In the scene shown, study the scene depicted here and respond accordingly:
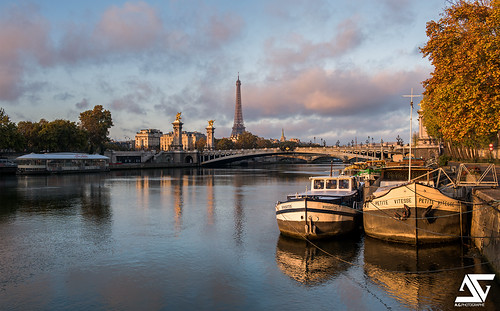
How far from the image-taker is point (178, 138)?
138 meters

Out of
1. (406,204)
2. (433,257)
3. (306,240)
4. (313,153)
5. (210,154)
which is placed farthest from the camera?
(210,154)

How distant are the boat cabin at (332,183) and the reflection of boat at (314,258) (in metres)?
5.65

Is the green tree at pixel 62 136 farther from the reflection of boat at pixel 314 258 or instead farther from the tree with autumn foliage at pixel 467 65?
the tree with autumn foliage at pixel 467 65

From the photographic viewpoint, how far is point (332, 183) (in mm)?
27938

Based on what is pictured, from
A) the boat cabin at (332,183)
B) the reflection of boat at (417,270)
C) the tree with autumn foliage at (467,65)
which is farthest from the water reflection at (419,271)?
the tree with autumn foliage at (467,65)

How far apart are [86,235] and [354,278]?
15.6m

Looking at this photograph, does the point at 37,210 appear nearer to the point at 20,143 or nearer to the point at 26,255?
the point at 26,255

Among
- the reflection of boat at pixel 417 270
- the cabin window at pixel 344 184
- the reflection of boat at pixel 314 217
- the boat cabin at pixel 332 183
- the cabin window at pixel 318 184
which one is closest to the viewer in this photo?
the reflection of boat at pixel 417 270

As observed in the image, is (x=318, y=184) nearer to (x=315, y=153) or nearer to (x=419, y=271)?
(x=419, y=271)

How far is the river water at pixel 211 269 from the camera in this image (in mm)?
13719

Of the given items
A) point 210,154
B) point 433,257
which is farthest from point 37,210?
point 210,154

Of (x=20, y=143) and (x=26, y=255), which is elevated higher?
(x=20, y=143)

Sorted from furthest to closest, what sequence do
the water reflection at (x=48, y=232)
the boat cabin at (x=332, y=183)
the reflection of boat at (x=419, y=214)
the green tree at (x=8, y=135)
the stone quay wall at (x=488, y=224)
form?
the green tree at (x=8, y=135) → the boat cabin at (x=332, y=183) → the reflection of boat at (x=419, y=214) → the water reflection at (x=48, y=232) → the stone quay wall at (x=488, y=224)

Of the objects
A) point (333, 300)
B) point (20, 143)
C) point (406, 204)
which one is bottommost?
point (333, 300)
